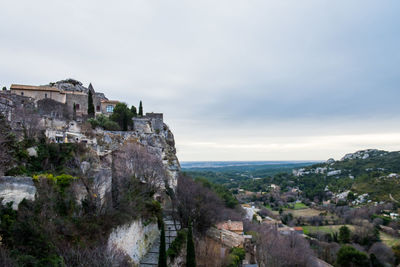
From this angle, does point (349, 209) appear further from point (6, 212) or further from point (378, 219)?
point (6, 212)

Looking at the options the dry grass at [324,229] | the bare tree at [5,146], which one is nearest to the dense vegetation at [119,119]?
the bare tree at [5,146]

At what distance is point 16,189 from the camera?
37.8 ft

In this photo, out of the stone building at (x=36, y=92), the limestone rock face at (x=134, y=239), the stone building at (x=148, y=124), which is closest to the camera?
the limestone rock face at (x=134, y=239)

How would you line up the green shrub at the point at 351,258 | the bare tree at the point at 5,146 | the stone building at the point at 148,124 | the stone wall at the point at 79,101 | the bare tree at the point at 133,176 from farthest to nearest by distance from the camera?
1. the stone building at the point at 148,124
2. the stone wall at the point at 79,101
3. the green shrub at the point at 351,258
4. the bare tree at the point at 133,176
5. the bare tree at the point at 5,146

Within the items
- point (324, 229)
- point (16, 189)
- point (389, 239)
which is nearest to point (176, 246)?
point (16, 189)

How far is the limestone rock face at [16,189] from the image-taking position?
1126cm

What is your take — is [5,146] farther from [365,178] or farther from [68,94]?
[365,178]

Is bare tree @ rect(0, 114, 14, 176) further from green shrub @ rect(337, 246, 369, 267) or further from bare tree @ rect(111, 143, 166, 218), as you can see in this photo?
green shrub @ rect(337, 246, 369, 267)

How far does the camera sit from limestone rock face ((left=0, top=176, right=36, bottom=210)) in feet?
36.9

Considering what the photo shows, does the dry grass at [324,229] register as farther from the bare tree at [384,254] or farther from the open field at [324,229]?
the bare tree at [384,254]

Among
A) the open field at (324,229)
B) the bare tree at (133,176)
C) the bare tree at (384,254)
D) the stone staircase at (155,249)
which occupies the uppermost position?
the bare tree at (133,176)

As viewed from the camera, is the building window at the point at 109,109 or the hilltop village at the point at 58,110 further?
the building window at the point at 109,109

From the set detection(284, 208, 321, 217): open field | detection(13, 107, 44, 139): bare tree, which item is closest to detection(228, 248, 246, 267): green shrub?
detection(13, 107, 44, 139): bare tree

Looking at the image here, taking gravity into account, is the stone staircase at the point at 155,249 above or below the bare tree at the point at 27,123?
below
